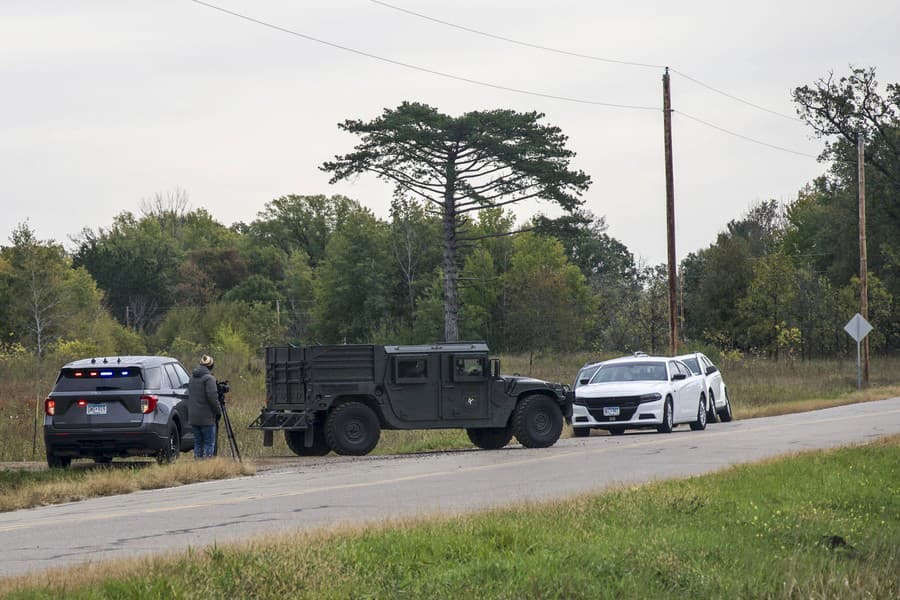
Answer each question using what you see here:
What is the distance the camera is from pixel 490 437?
25609 mm

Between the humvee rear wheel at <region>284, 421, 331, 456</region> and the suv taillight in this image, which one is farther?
the humvee rear wheel at <region>284, 421, 331, 456</region>

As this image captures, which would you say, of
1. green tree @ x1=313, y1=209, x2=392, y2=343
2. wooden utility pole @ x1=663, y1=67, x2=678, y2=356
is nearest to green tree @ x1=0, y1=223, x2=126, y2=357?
green tree @ x1=313, y1=209, x2=392, y2=343

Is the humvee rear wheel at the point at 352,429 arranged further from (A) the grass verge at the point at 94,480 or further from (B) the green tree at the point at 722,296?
(B) the green tree at the point at 722,296

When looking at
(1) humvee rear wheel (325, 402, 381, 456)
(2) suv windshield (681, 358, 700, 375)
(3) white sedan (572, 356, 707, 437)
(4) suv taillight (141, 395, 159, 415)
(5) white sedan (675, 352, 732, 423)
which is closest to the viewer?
(4) suv taillight (141, 395, 159, 415)

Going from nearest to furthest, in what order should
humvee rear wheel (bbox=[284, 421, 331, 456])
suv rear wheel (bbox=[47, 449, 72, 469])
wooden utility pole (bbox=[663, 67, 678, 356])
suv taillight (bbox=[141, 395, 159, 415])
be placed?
suv taillight (bbox=[141, 395, 159, 415]) → suv rear wheel (bbox=[47, 449, 72, 469]) → humvee rear wheel (bbox=[284, 421, 331, 456]) → wooden utility pole (bbox=[663, 67, 678, 356])

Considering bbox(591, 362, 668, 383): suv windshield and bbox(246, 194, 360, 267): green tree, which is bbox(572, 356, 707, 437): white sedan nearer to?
bbox(591, 362, 668, 383): suv windshield

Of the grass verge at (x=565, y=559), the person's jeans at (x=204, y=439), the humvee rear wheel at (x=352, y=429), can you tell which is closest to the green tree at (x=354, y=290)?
the humvee rear wheel at (x=352, y=429)

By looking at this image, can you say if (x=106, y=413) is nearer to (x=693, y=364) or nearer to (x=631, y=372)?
(x=631, y=372)

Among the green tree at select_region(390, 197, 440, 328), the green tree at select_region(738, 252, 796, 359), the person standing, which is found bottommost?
the person standing

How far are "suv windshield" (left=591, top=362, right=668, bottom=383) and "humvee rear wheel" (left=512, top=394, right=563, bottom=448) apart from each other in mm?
5893

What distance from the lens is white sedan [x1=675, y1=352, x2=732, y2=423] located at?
108 ft

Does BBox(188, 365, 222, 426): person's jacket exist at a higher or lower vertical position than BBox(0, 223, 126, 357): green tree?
lower

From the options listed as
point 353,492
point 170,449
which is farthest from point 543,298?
point 353,492

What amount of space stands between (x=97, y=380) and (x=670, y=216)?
2525cm
